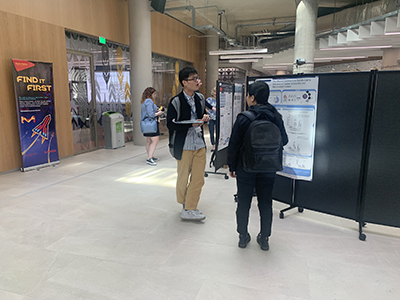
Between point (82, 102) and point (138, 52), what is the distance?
217 cm

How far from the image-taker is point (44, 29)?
19.1 ft

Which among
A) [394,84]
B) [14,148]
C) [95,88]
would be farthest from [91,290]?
[95,88]

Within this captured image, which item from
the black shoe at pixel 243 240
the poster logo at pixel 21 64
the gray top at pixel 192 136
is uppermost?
the poster logo at pixel 21 64

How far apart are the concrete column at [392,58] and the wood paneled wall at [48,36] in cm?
1001

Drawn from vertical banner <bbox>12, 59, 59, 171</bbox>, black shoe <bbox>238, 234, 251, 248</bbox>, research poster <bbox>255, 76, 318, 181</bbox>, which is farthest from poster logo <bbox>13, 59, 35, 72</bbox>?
black shoe <bbox>238, 234, 251, 248</bbox>

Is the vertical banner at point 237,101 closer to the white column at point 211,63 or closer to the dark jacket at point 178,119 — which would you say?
the dark jacket at point 178,119

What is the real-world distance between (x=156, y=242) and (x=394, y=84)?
2681 mm

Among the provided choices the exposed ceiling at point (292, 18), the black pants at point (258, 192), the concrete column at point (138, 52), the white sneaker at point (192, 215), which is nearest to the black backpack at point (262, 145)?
the black pants at point (258, 192)

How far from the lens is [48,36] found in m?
5.91

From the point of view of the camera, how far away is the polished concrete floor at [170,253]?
2.10 m

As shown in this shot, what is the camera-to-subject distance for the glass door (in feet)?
22.7

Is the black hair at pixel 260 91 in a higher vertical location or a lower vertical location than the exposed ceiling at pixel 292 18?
lower

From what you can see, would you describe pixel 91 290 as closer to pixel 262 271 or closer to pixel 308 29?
pixel 262 271

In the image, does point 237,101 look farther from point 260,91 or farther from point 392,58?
point 392,58
